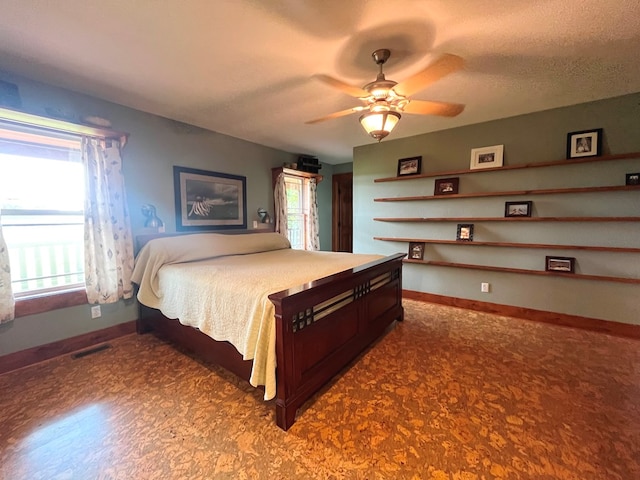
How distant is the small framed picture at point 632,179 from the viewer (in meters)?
2.59

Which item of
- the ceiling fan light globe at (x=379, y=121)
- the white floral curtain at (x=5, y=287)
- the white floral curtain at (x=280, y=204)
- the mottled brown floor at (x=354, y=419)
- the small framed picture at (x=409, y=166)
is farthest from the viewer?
the white floral curtain at (x=280, y=204)

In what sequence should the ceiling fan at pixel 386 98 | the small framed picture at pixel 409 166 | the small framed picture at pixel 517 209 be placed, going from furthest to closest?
the small framed picture at pixel 409 166, the small framed picture at pixel 517 209, the ceiling fan at pixel 386 98

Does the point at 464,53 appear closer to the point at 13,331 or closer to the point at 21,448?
the point at 21,448

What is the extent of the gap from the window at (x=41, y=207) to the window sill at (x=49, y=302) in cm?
9

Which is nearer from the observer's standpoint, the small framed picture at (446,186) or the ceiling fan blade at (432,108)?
the ceiling fan blade at (432,108)

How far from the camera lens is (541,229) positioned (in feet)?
10.2

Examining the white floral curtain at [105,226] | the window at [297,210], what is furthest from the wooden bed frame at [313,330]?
the window at [297,210]

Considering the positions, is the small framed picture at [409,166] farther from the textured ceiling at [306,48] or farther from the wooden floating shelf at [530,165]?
the textured ceiling at [306,48]

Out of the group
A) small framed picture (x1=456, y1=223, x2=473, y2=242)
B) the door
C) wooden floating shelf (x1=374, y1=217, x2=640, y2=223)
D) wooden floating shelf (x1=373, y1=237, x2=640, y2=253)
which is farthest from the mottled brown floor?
the door

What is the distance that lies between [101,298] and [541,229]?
15.4 feet

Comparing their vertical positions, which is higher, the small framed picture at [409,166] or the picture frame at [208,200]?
the small framed picture at [409,166]

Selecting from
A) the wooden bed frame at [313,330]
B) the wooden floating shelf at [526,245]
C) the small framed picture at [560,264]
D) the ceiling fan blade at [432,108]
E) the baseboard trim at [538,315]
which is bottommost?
the baseboard trim at [538,315]

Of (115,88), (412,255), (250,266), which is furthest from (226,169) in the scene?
(412,255)

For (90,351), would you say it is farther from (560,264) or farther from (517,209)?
(560,264)
